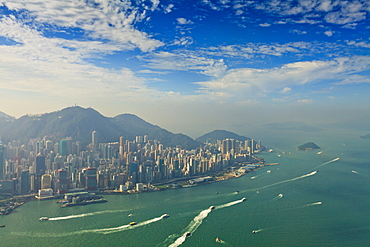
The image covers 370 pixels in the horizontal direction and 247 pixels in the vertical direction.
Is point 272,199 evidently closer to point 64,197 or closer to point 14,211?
point 64,197

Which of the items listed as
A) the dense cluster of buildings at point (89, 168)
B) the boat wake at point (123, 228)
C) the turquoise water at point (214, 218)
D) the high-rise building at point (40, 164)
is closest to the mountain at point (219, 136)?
the dense cluster of buildings at point (89, 168)

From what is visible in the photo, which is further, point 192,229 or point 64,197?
Result: point 64,197

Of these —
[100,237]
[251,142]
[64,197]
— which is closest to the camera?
[100,237]

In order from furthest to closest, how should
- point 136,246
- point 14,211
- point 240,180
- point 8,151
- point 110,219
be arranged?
point 8,151 < point 240,180 < point 14,211 < point 110,219 < point 136,246

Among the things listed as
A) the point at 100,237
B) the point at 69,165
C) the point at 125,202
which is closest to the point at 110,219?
the point at 100,237

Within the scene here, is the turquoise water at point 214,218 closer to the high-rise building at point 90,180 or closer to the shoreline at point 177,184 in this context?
the shoreline at point 177,184

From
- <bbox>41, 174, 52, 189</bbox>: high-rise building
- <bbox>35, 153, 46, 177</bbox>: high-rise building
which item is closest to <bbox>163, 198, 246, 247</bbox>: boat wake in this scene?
<bbox>41, 174, 52, 189</bbox>: high-rise building

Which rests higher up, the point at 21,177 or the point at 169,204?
the point at 21,177
